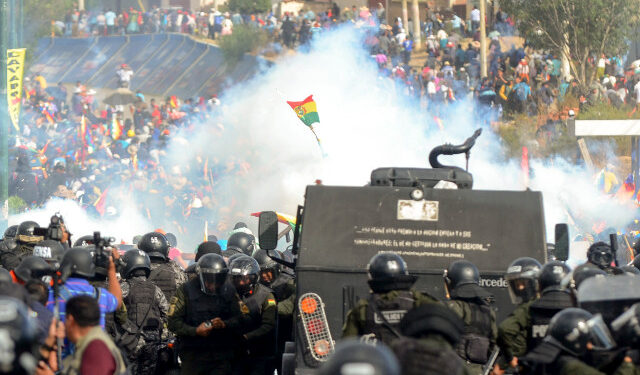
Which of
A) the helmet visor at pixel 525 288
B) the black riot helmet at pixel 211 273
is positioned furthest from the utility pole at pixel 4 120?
the helmet visor at pixel 525 288

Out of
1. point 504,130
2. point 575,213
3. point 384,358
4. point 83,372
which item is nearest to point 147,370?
point 83,372

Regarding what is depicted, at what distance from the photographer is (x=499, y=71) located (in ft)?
109

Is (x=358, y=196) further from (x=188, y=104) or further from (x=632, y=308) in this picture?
(x=188, y=104)

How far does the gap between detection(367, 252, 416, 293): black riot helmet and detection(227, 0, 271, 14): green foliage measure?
44255mm

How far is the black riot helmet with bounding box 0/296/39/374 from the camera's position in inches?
200

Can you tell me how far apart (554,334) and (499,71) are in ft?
93.0

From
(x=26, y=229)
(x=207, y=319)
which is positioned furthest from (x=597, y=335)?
(x=26, y=229)

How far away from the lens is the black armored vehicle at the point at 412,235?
8547 mm

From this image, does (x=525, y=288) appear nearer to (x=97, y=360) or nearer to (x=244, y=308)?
(x=244, y=308)

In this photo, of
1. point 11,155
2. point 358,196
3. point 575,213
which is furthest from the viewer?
point 11,155

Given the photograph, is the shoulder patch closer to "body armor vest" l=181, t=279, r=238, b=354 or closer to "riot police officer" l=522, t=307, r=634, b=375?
"body armor vest" l=181, t=279, r=238, b=354

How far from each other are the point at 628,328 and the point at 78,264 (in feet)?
11.7

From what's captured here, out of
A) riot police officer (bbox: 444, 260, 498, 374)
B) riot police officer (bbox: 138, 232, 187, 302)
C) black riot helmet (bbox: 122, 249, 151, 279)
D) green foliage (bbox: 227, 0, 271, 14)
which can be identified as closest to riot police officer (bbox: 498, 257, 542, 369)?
riot police officer (bbox: 444, 260, 498, 374)

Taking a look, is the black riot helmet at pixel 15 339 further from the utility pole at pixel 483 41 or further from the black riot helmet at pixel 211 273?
the utility pole at pixel 483 41
